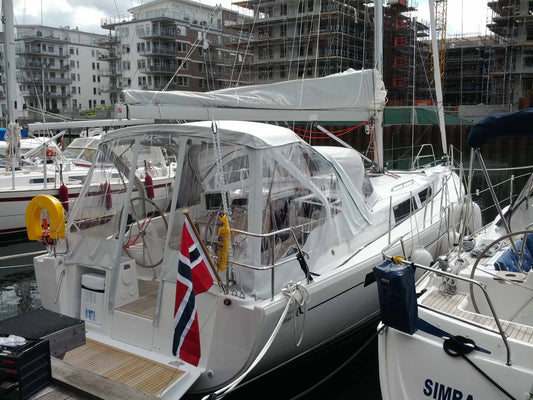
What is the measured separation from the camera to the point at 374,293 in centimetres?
630

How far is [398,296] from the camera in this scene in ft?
13.5

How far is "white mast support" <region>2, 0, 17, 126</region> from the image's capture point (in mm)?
13555

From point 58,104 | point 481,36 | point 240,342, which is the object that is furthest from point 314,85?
point 58,104

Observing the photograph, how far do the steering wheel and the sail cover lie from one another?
1397 mm

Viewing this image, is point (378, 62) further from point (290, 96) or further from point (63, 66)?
point (63, 66)

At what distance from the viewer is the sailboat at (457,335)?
3.85 m

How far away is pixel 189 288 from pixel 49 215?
235cm

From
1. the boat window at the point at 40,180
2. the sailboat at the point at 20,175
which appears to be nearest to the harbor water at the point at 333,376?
the sailboat at the point at 20,175

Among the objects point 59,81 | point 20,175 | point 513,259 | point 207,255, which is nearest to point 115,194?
point 207,255

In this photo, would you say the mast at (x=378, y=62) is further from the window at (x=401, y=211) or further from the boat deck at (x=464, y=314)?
the boat deck at (x=464, y=314)

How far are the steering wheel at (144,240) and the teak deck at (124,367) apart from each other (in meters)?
1.13

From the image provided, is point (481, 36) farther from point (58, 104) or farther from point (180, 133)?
point (58, 104)

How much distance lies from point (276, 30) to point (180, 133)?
129 feet

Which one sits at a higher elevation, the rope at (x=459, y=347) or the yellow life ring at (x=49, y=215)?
the yellow life ring at (x=49, y=215)
